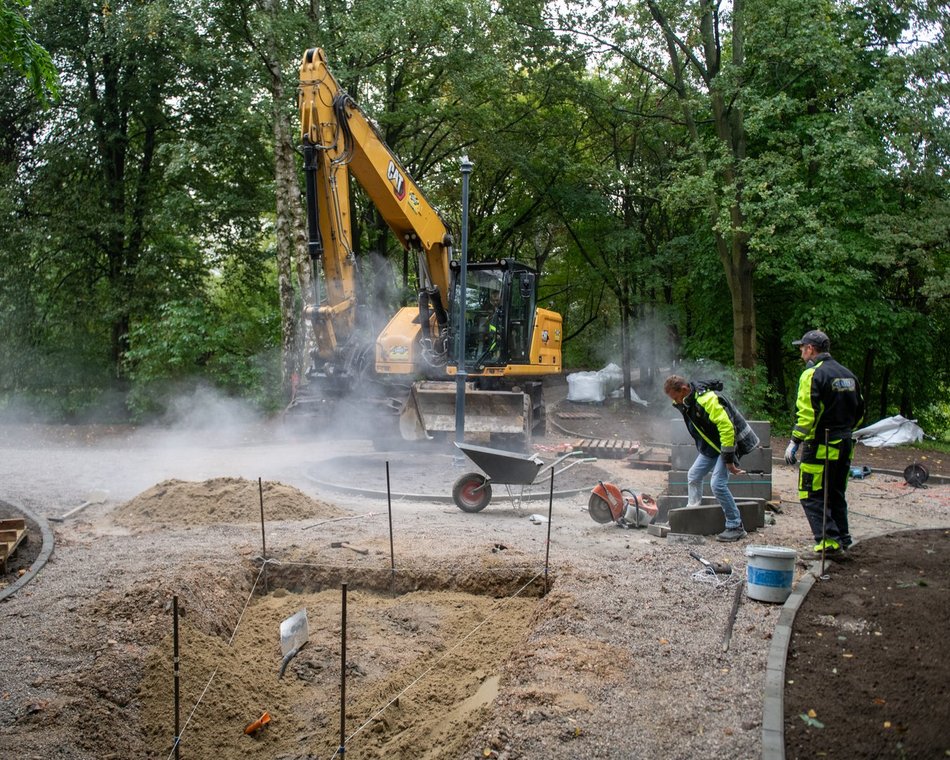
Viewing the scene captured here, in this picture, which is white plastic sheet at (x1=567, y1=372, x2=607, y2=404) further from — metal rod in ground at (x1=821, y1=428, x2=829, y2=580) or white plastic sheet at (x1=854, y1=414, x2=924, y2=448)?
metal rod in ground at (x1=821, y1=428, x2=829, y2=580)

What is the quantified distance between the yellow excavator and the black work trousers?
5426 millimetres

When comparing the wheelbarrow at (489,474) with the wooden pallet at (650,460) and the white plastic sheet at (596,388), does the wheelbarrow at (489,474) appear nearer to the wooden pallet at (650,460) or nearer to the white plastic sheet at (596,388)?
the wooden pallet at (650,460)

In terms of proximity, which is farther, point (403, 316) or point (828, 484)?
point (403, 316)

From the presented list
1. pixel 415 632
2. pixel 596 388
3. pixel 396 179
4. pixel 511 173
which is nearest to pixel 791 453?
pixel 415 632

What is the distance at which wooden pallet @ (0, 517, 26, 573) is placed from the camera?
6703mm

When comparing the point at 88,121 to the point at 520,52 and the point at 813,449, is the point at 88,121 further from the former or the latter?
the point at 813,449

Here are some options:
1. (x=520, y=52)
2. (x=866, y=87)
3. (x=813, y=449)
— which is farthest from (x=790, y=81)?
(x=813, y=449)

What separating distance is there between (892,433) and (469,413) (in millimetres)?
8804

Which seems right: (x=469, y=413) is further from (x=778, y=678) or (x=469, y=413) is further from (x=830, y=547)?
(x=778, y=678)

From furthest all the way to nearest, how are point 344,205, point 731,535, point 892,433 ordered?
point 892,433 → point 344,205 → point 731,535

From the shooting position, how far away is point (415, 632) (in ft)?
19.0

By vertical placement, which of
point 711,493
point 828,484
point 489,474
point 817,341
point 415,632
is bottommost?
point 415,632

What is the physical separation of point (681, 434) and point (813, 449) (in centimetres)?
320

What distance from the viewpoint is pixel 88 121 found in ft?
64.6
